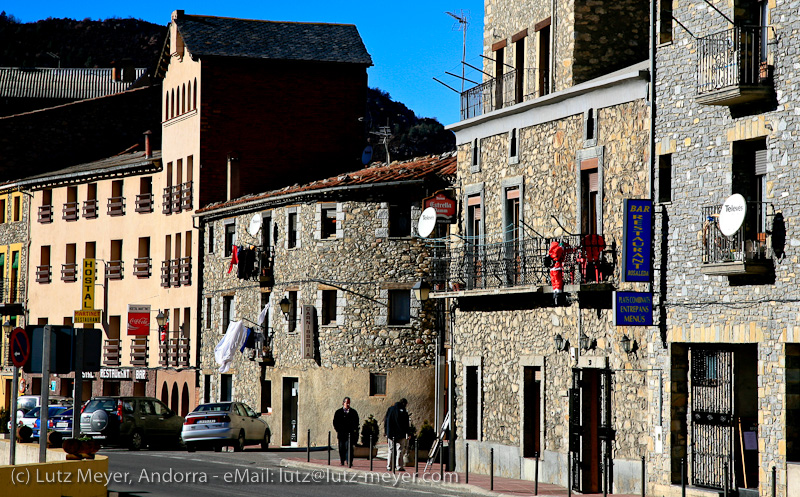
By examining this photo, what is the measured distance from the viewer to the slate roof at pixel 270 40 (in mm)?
52844

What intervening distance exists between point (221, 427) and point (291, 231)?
28.4ft

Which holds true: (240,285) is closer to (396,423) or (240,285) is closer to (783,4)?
(396,423)

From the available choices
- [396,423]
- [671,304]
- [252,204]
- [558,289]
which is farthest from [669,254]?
[252,204]

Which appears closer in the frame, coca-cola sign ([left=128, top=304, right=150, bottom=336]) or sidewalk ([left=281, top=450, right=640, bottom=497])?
sidewalk ([left=281, top=450, right=640, bottom=497])

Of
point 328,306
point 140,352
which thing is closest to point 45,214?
point 140,352

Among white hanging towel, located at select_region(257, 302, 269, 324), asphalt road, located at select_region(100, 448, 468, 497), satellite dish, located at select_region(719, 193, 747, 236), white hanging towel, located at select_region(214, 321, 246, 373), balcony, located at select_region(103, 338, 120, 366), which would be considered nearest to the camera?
satellite dish, located at select_region(719, 193, 747, 236)

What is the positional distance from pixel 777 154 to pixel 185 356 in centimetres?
3349

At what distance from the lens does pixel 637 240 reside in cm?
2467

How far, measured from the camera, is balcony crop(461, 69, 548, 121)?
31.0m

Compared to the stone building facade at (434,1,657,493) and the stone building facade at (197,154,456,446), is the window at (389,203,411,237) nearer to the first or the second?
the stone building facade at (197,154,456,446)

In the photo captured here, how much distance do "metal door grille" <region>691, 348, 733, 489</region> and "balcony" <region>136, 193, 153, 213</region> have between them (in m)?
35.8

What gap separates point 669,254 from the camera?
24.8m

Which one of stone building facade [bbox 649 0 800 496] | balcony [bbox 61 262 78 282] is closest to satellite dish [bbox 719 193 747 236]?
stone building facade [bbox 649 0 800 496]

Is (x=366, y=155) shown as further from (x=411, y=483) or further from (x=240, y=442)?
(x=411, y=483)
